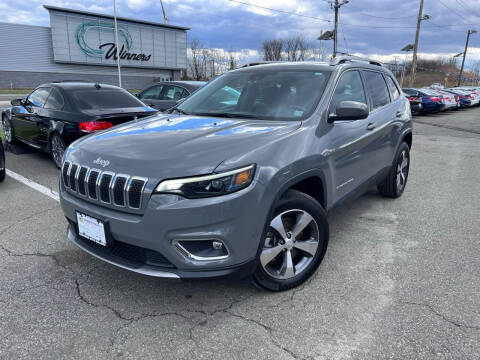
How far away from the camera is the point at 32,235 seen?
3.84m

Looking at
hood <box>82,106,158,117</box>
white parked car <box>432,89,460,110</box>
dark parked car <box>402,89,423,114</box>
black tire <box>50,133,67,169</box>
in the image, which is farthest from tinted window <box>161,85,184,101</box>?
white parked car <box>432,89,460,110</box>

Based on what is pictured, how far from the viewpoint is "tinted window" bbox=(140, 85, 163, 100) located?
10499mm

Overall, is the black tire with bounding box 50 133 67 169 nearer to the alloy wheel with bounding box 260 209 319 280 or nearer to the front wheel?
the front wheel

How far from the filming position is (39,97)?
724 cm

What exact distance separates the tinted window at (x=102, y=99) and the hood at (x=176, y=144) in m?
3.60

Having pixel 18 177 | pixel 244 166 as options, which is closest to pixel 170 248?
pixel 244 166

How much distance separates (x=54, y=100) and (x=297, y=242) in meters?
5.78

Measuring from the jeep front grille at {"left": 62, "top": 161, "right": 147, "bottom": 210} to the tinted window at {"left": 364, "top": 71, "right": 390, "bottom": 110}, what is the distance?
289cm

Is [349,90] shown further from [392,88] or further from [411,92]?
[411,92]

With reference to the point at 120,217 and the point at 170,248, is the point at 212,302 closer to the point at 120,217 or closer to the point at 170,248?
the point at 170,248

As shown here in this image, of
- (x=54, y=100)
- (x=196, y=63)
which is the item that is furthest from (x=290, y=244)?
(x=196, y=63)

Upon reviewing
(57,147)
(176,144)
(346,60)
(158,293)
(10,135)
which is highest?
(346,60)

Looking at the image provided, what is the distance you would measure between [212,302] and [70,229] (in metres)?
1.26

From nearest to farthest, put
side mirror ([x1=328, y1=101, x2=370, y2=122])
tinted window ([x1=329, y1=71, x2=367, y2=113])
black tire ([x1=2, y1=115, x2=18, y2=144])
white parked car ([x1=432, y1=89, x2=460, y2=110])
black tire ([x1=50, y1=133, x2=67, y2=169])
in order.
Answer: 1. side mirror ([x1=328, y1=101, x2=370, y2=122])
2. tinted window ([x1=329, y1=71, x2=367, y2=113])
3. black tire ([x1=50, y1=133, x2=67, y2=169])
4. black tire ([x1=2, y1=115, x2=18, y2=144])
5. white parked car ([x1=432, y1=89, x2=460, y2=110])
